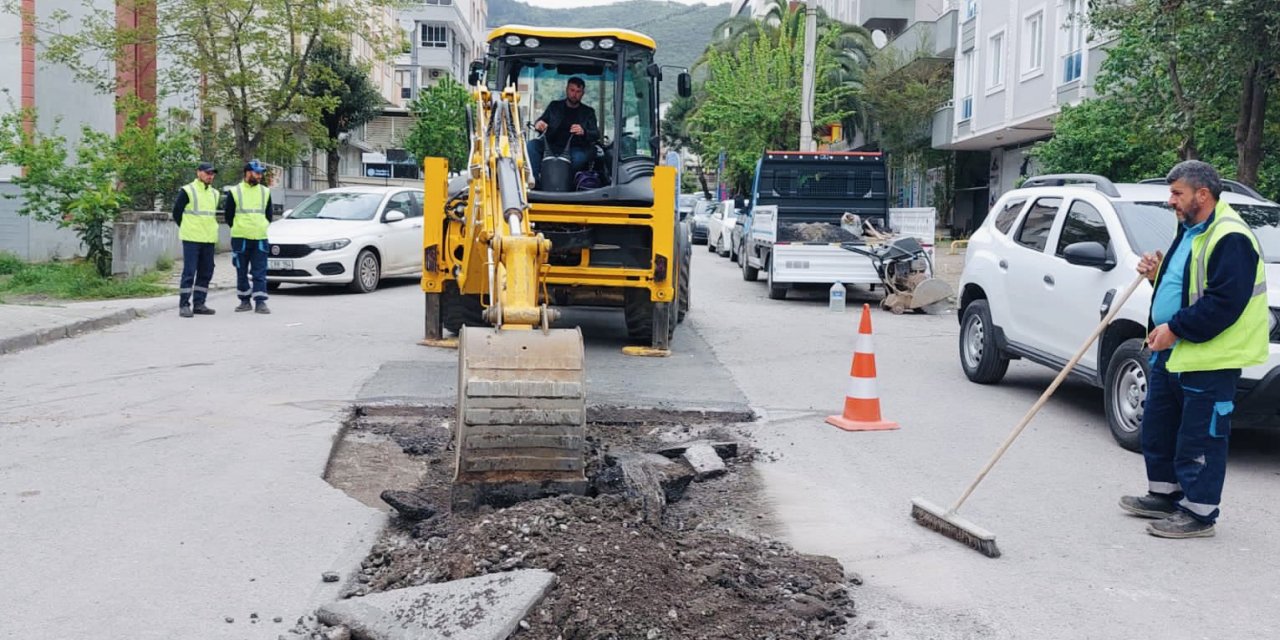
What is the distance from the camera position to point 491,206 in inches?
316

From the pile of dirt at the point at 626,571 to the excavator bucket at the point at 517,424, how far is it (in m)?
0.23

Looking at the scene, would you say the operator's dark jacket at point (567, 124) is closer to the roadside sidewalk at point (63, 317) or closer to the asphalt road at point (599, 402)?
the asphalt road at point (599, 402)

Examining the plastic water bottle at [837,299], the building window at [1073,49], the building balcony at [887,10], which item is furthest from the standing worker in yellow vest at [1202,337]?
the building balcony at [887,10]

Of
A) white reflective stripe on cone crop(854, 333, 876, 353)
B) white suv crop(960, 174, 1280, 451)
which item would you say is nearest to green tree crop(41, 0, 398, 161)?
white suv crop(960, 174, 1280, 451)

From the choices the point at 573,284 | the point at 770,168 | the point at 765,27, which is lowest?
the point at 573,284

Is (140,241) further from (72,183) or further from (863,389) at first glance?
(863,389)

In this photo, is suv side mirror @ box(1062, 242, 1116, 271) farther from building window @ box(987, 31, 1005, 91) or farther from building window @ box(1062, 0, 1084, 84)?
building window @ box(987, 31, 1005, 91)

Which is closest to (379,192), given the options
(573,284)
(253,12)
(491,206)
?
(253,12)

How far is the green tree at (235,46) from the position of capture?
23828 mm

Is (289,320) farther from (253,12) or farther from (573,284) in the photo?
(253,12)

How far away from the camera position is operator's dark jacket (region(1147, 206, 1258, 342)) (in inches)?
229

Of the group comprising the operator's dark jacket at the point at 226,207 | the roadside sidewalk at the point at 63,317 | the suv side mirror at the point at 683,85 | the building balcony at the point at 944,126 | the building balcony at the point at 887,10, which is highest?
the building balcony at the point at 887,10

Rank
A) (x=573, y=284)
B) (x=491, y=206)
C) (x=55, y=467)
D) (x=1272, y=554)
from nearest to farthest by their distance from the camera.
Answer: (x=1272, y=554), (x=55, y=467), (x=491, y=206), (x=573, y=284)

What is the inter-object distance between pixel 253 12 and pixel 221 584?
21378 mm
